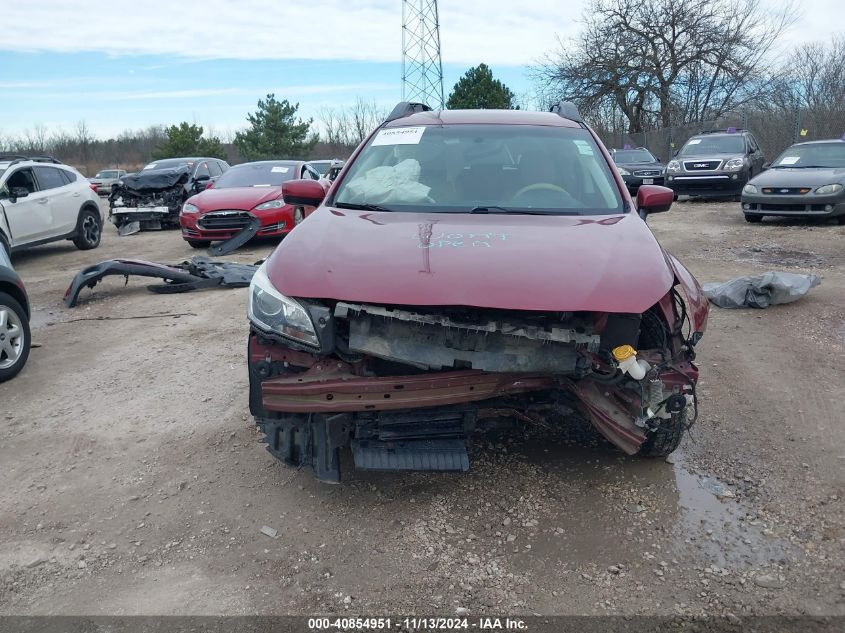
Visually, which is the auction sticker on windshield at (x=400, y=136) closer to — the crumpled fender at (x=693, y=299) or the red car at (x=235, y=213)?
the crumpled fender at (x=693, y=299)

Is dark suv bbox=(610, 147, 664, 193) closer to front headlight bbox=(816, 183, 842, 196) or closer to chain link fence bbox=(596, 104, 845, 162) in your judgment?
chain link fence bbox=(596, 104, 845, 162)

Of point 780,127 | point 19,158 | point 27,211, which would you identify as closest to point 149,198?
point 19,158

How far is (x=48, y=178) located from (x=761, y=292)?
→ 1075 centimetres

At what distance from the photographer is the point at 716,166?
15867 millimetres

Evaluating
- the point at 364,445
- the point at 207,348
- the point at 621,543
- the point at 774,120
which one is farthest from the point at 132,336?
the point at 774,120

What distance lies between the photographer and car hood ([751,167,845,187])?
37.4 ft

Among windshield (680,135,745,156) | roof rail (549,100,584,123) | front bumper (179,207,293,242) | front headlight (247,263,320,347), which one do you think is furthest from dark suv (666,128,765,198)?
front headlight (247,263,320,347)

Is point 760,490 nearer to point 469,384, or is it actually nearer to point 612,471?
point 612,471

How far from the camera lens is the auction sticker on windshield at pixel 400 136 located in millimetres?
4425

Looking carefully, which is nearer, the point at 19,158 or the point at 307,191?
the point at 307,191

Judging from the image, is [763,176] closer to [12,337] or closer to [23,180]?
[12,337]

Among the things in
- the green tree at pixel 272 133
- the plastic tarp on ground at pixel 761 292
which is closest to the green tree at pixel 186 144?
the green tree at pixel 272 133

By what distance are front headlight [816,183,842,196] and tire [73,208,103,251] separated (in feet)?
41.8

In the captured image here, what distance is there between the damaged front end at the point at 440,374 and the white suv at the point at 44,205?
27.4ft
